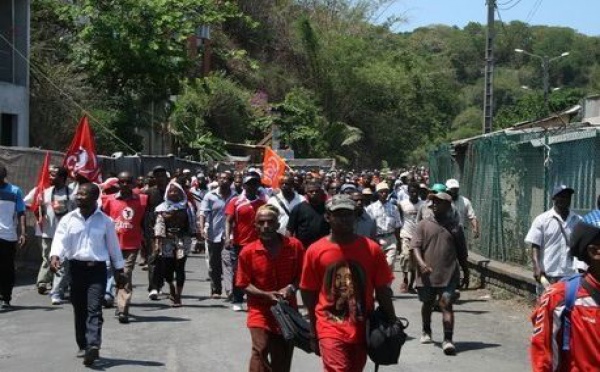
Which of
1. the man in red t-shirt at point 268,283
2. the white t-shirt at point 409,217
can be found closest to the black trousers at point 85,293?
the man in red t-shirt at point 268,283

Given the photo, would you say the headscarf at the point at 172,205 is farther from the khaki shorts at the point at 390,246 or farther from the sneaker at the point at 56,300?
the khaki shorts at the point at 390,246

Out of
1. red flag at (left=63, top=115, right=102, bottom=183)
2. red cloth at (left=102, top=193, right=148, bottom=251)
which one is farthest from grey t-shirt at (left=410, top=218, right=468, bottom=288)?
red flag at (left=63, top=115, right=102, bottom=183)

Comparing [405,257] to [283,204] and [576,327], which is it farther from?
[576,327]

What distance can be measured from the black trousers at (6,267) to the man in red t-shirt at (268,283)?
6256 millimetres

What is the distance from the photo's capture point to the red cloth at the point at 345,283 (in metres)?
6.09

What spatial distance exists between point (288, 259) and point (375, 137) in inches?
2138

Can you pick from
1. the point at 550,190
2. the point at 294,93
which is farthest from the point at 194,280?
the point at 294,93

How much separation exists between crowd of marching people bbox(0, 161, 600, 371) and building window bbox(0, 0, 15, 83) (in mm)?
7779

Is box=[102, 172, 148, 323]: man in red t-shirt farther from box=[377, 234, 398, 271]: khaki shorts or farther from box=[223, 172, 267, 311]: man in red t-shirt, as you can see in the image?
box=[377, 234, 398, 271]: khaki shorts

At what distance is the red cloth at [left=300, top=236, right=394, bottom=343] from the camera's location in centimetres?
609

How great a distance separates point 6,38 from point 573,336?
20.9m

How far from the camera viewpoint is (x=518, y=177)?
15.1 metres

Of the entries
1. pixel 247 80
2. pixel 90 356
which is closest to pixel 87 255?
pixel 90 356

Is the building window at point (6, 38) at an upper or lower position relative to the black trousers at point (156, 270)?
upper
